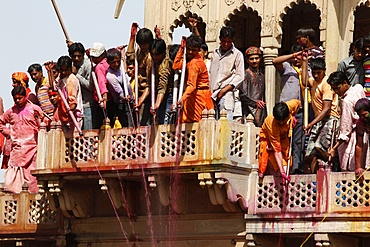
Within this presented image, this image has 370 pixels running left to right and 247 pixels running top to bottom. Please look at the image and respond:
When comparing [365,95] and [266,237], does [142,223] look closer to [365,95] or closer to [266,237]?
[266,237]

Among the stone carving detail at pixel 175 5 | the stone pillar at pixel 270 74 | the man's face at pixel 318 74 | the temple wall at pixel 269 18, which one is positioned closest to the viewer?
the man's face at pixel 318 74

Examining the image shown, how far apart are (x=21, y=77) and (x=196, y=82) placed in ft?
16.9

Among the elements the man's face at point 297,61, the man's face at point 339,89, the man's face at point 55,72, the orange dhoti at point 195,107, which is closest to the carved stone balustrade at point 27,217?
the man's face at point 55,72

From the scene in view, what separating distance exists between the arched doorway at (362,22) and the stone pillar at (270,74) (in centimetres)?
196

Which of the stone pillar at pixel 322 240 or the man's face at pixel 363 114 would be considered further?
the stone pillar at pixel 322 240

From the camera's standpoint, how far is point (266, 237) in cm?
2545

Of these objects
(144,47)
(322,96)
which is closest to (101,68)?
(144,47)

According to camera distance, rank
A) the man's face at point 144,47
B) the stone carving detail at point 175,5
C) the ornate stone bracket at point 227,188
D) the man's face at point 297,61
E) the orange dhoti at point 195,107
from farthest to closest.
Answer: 1. the stone carving detail at point 175,5
2. the man's face at point 144,47
3. the man's face at point 297,61
4. the orange dhoti at point 195,107
5. the ornate stone bracket at point 227,188

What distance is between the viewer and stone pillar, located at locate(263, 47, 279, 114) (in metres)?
28.4

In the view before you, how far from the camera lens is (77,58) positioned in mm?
27406

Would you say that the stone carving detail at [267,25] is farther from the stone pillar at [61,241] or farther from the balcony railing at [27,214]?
the stone pillar at [61,241]

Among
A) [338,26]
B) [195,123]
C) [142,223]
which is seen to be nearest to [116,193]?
[142,223]

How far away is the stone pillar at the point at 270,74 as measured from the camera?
28406 millimetres

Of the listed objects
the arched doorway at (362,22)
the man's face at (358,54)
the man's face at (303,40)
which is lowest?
the man's face at (358,54)
